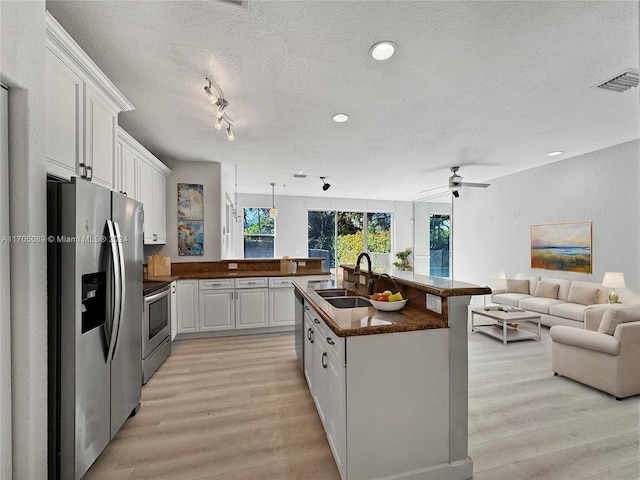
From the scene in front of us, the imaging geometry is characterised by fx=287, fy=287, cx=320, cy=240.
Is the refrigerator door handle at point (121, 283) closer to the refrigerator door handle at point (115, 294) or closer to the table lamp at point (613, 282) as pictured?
the refrigerator door handle at point (115, 294)

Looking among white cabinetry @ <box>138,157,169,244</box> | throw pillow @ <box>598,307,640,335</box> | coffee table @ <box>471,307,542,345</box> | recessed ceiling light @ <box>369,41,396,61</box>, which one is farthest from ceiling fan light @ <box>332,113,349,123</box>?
coffee table @ <box>471,307,542,345</box>

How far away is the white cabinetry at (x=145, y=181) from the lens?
2.96 meters

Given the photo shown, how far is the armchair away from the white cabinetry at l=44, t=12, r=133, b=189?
14.4 ft

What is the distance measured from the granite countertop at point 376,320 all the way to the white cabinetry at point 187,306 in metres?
2.79

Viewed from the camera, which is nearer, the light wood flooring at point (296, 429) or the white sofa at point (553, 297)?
the light wood flooring at point (296, 429)

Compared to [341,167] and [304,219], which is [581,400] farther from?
[304,219]

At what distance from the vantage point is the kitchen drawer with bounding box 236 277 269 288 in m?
4.41

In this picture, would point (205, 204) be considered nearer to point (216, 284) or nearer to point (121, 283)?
point (216, 284)

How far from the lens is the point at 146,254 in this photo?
4.47 metres

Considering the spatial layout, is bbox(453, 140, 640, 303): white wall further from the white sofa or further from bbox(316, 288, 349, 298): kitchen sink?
bbox(316, 288, 349, 298): kitchen sink

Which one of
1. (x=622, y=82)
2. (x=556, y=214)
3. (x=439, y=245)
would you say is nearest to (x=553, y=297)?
(x=556, y=214)

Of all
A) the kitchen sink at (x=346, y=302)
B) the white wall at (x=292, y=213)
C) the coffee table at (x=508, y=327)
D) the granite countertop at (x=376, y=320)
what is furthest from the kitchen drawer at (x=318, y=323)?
the white wall at (x=292, y=213)

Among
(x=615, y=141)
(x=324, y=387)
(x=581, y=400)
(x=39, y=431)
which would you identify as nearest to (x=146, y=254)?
(x=39, y=431)

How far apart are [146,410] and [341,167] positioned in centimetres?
418
